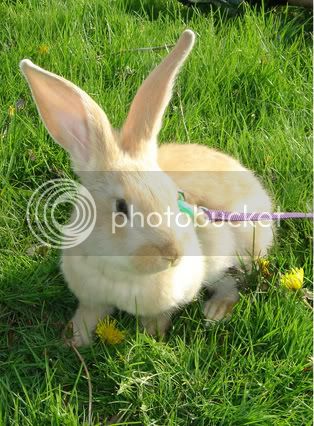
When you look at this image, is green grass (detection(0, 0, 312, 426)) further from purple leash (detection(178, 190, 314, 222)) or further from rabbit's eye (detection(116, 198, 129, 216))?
rabbit's eye (detection(116, 198, 129, 216))

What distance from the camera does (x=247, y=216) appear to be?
8.98 feet

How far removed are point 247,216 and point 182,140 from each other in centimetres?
75

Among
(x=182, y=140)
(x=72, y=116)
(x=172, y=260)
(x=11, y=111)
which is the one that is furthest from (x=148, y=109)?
(x=11, y=111)

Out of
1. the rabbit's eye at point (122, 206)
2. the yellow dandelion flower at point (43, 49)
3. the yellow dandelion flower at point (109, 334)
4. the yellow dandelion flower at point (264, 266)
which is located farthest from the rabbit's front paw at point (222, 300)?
the yellow dandelion flower at point (43, 49)

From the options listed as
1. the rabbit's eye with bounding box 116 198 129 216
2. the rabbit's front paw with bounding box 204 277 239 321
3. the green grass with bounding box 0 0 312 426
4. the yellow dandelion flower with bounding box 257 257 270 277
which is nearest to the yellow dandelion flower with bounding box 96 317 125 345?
the green grass with bounding box 0 0 312 426

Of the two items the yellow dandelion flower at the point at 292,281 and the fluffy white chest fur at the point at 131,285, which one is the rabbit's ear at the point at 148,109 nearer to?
the fluffy white chest fur at the point at 131,285

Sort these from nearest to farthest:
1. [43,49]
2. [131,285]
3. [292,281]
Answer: [131,285]
[292,281]
[43,49]

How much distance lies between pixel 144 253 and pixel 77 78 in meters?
1.80

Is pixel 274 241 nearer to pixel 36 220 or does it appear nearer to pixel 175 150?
pixel 175 150

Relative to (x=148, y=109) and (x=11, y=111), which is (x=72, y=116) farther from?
(x=11, y=111)

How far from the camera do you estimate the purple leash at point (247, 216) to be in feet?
8.70

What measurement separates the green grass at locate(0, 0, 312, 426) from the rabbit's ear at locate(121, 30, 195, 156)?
701 millimetres

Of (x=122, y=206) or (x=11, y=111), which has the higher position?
(x=122, y=206)

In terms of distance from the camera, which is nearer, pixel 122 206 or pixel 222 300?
pixel 122 206
